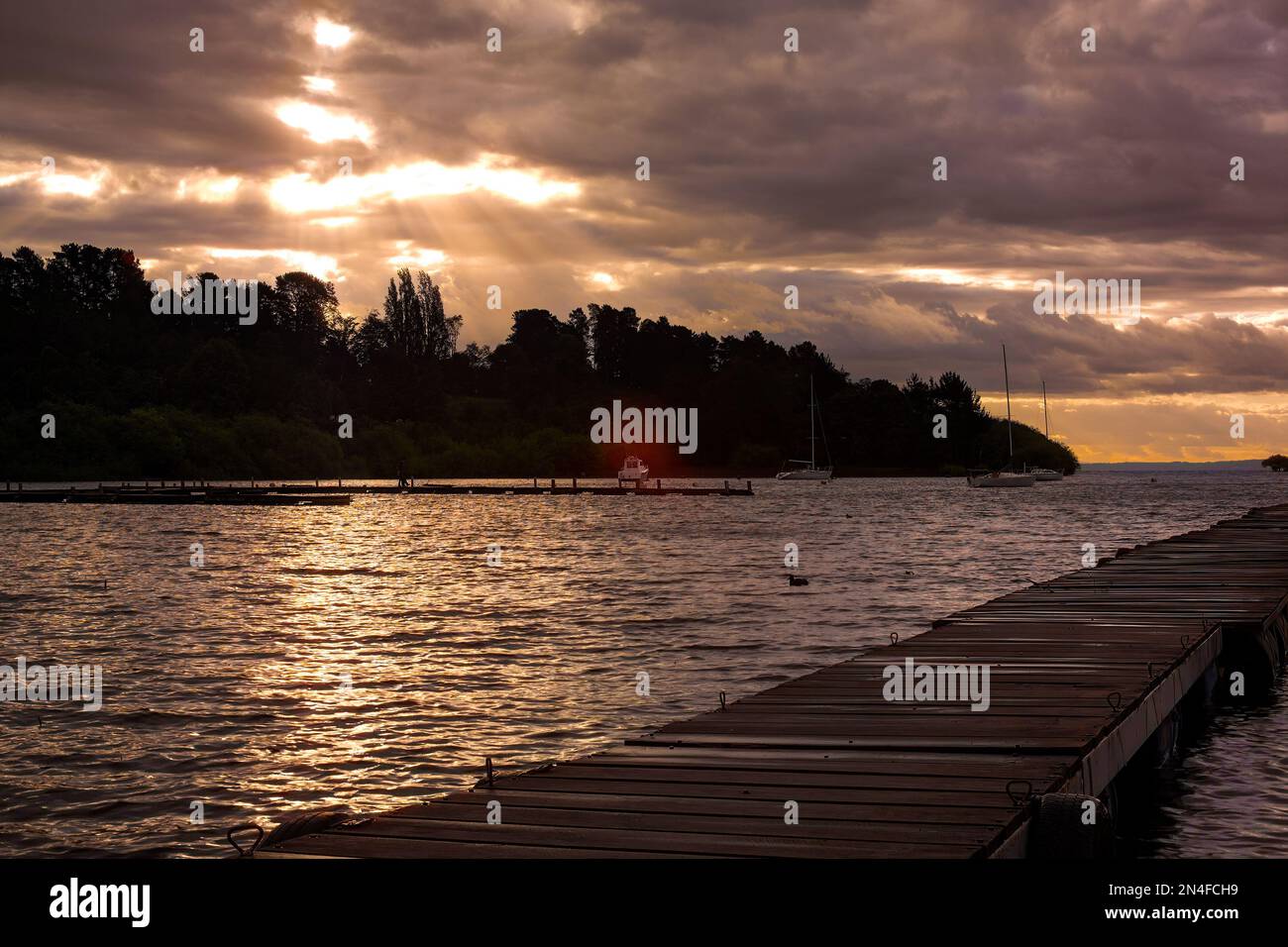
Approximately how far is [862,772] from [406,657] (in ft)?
50.7

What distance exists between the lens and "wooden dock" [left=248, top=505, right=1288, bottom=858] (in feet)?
27.6

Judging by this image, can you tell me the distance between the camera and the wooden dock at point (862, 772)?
8.41m

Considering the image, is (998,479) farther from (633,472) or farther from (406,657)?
(406,657)

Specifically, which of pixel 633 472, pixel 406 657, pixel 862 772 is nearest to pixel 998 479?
pixel 633 472

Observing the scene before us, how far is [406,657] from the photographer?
24.5 meters

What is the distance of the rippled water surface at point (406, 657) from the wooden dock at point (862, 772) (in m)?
1.43

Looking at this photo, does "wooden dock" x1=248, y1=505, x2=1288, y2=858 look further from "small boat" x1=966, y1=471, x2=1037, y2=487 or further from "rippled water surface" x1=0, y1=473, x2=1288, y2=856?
"small boat" x1=966, y1=471, x2=1037, y2=487

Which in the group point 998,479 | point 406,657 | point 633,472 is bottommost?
point 406,657

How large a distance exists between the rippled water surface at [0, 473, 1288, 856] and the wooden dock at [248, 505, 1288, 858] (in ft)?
4.71

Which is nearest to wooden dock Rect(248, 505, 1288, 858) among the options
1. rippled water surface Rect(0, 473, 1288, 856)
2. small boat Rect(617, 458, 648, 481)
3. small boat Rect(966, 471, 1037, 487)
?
rippled water surface Rect(0, 473, 1288, 856)

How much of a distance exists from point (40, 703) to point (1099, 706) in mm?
15145

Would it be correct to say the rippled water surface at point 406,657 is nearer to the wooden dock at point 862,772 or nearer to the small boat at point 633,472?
the wooden dock at point 862,772
